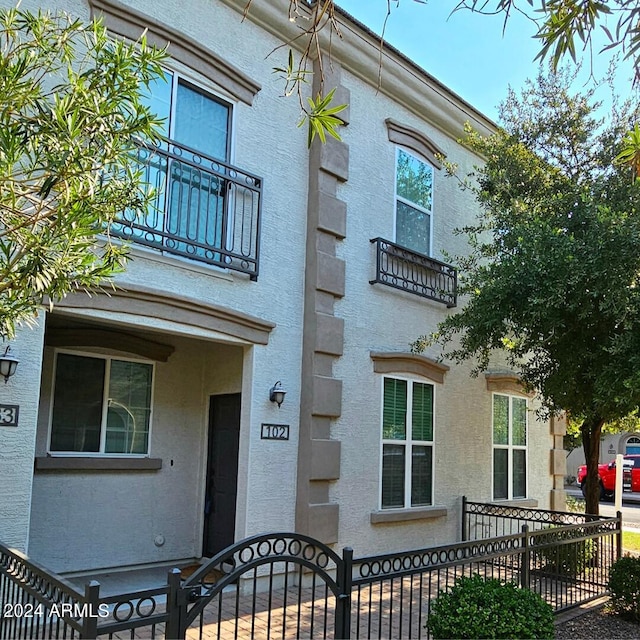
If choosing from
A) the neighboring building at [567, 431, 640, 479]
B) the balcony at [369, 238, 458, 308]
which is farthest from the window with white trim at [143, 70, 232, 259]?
the neighboring building at [567, 431, 640, 479]

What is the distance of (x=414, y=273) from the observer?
10.0 meters

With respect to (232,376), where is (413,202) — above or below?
above

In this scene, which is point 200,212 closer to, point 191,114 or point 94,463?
point 191,114

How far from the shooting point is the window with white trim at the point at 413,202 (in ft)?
33.3

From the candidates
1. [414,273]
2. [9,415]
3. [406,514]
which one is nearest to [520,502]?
[406,514]

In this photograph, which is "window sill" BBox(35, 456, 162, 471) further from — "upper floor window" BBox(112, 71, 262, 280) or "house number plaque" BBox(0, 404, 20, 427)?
"upper floor window" BBox(112, 71, 262, 280)

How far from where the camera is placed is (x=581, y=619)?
725cm

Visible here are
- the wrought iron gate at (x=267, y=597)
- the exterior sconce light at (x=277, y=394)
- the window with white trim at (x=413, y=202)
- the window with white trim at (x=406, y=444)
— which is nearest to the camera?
the wrought iron gate at (x=267, y=597)

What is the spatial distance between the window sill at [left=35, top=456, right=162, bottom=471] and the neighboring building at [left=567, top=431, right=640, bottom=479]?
26655 millimetres

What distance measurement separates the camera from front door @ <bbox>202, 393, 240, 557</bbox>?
855 centimetres

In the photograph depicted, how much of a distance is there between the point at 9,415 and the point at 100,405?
7.85ft

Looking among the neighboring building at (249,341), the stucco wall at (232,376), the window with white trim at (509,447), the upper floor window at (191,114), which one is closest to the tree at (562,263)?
the neighboring building at (249,341)

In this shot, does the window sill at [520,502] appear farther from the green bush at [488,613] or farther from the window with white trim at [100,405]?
the window with white trim at [100,405]

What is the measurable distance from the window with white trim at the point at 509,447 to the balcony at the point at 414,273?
2.35 meters
